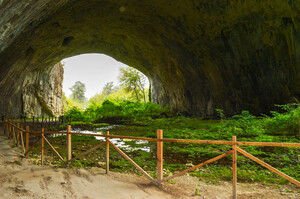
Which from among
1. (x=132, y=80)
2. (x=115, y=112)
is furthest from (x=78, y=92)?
(x=115, y=112)

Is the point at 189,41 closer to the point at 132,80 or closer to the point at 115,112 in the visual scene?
the point at 115,112

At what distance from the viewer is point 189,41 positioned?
16344mm

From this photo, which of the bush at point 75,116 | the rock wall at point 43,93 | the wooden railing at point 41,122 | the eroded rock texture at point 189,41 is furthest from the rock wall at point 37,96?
the bush at point 75,116

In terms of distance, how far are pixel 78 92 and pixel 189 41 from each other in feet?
285

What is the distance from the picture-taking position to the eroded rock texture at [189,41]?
10.2m

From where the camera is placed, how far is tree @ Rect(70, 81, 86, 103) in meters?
93.9

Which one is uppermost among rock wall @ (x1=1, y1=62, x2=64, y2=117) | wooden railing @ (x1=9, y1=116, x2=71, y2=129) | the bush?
rock wall @ (x1=1, y1=62, x2=64, y2=117)

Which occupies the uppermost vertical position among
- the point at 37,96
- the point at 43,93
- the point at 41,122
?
the point at 43,93

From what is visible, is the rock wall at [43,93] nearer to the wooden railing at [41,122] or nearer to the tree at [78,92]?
the wooden railing at [41,122]

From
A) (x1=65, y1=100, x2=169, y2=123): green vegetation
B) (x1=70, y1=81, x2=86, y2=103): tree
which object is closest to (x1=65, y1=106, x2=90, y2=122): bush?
(x1=65, y1=100, x2=169, y2=123): green vegetation

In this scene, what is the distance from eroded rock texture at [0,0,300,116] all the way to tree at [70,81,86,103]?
7217 centimetres

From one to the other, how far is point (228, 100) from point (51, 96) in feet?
87.0

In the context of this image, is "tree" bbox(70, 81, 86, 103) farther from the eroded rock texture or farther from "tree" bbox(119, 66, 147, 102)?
the eroded rock texture

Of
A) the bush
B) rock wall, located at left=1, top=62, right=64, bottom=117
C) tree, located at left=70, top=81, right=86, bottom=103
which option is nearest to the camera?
the bush
